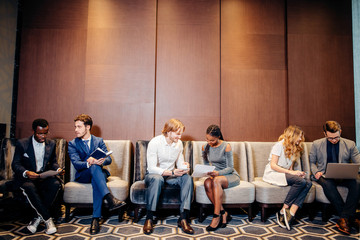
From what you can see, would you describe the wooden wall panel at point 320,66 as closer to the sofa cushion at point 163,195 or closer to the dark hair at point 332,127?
the dark hair at point 332,127

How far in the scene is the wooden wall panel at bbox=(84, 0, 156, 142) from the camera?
154 inches

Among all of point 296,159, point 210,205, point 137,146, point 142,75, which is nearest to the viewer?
point 210,205

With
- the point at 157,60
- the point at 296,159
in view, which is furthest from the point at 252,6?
the point at 296,159

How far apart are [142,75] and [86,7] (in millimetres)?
1479

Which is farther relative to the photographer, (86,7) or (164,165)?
(86,7)

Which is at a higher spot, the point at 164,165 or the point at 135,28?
the point at 135,28

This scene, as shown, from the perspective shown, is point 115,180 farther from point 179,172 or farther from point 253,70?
point 253,70

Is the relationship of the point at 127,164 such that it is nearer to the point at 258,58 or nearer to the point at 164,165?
the point at 164,165

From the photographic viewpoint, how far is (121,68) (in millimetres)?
3945

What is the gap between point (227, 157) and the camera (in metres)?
3.13

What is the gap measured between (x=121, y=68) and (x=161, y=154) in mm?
1691

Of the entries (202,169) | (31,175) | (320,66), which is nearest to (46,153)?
(31,175)


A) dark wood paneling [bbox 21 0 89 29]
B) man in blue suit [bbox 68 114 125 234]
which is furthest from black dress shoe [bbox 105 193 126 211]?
dark wood paneling [bbox 21 0 89 29]

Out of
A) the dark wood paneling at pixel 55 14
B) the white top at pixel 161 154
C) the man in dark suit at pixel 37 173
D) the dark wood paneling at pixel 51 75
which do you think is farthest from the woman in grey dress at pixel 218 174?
the dark wood paneling at pixel 55 14
